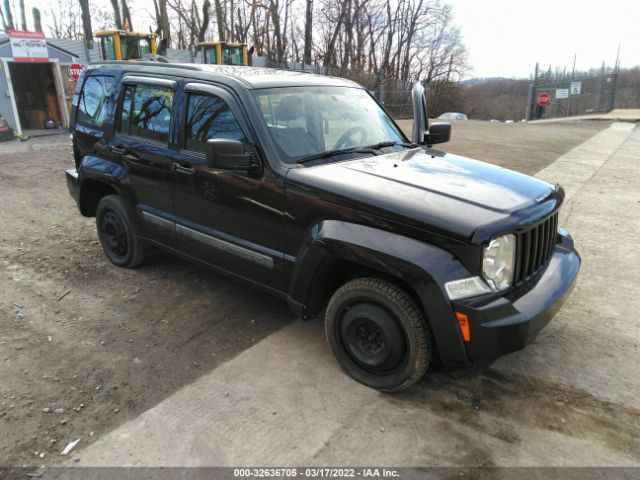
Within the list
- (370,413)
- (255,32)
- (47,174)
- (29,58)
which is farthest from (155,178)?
(255,32)

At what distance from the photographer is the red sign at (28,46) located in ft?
52.0

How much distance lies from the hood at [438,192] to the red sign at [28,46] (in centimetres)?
1712

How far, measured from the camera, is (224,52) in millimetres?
20016

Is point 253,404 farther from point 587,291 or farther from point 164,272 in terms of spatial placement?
point 587,291

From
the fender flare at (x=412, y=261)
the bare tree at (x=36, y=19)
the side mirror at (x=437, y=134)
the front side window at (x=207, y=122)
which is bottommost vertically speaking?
the fender flare at (x=412, y=261)

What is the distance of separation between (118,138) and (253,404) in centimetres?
276

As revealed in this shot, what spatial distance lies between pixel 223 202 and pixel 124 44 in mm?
16941

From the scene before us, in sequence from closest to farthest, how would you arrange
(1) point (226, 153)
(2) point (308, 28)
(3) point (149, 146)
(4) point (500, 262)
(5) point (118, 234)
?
1. (4) point (500, 262)
2. (1) point (226, 153)
3. (3) point (149, 146)
4. (5) point (118, 234)
5. (2) point (308, 28)

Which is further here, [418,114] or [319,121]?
[418,114]

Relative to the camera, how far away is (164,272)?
15.7 feet

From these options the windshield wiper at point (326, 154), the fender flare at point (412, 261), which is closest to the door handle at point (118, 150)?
the windshield wiper at point (326, 154)

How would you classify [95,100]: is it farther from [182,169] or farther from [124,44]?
[124,44]

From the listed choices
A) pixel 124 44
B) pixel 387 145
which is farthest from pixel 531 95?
pixel 387 145

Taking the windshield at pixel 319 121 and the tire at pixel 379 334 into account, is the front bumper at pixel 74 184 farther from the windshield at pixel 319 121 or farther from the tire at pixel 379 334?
the tire at pixel 379 334
